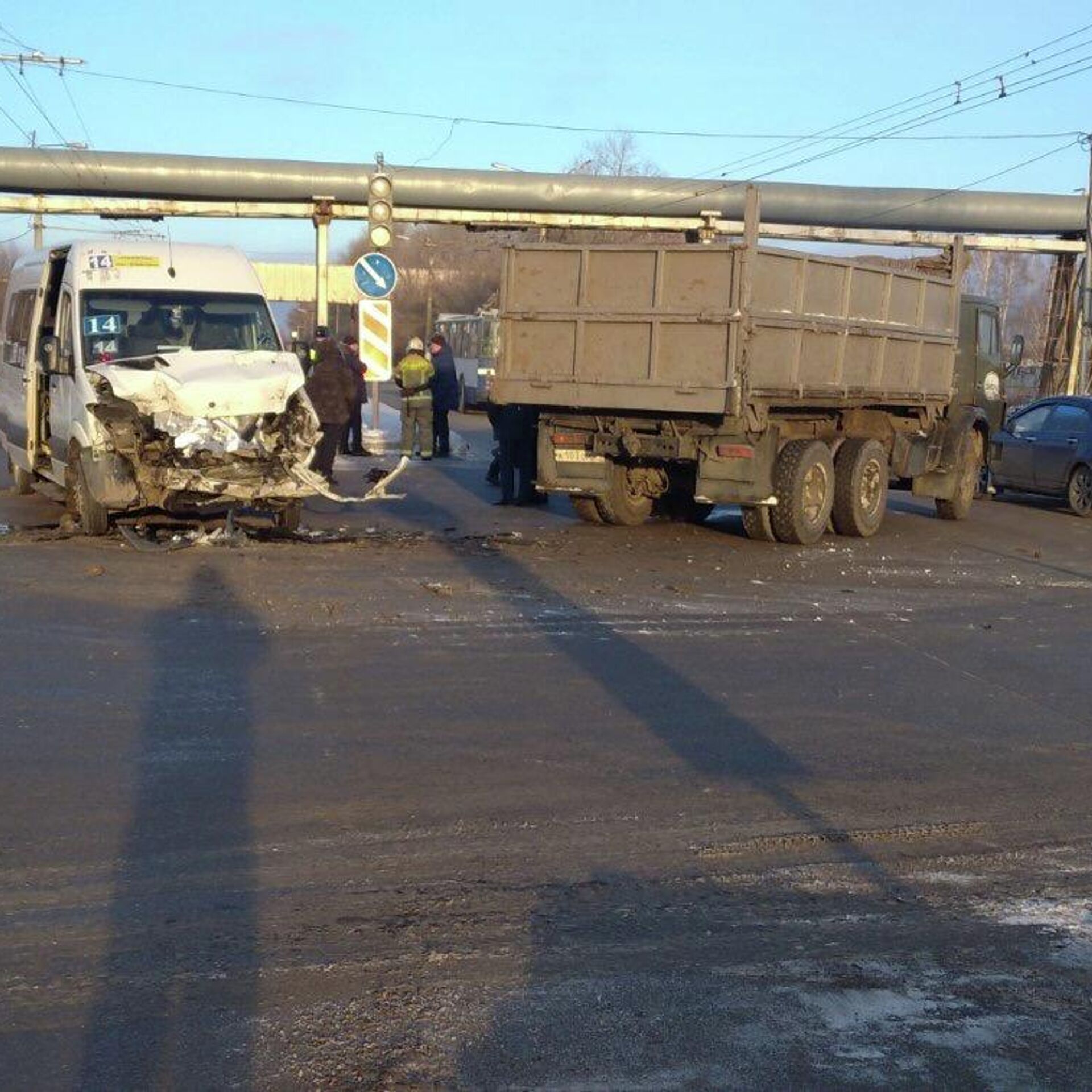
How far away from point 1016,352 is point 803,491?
7991 mm

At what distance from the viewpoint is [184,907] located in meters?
5.12

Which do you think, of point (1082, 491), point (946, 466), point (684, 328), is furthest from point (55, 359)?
point (1082, 491)

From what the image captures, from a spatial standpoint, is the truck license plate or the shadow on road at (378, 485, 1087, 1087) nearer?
the shadow on road at (378, 485, 1087, 1087)

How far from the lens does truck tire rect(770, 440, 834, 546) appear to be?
48.3 ft

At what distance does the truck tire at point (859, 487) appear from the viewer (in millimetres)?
15789

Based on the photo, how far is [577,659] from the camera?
31.2ft

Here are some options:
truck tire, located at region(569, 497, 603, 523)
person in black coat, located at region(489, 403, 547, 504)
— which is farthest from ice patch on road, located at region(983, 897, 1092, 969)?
truck tire, located at region(569, 497, 603, 523)

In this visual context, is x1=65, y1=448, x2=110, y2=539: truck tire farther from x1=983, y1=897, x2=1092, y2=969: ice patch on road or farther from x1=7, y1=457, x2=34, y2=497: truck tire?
x1=983, y1=897, x2=1092, y2=969: ice patch on road

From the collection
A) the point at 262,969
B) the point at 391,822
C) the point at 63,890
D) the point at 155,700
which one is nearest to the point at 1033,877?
the point at 391,822

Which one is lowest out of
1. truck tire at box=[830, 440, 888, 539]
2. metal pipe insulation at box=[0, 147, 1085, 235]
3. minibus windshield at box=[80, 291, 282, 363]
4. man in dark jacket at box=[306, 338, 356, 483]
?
truck tire at box=[830, 440, 888, 539]

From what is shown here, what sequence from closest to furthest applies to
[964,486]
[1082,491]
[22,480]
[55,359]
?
[55,359] < [22,480] < [964,486] < [1082,491]

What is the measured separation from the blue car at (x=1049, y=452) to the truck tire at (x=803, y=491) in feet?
20.5

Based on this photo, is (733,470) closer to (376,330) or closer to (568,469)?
(568,469)

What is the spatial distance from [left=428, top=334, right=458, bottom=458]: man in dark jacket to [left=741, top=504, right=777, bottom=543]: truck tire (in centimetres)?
954
